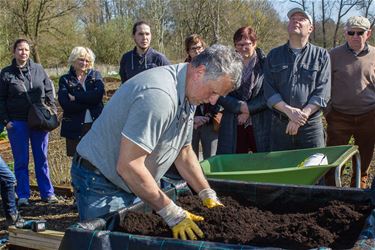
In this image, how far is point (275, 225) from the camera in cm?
255

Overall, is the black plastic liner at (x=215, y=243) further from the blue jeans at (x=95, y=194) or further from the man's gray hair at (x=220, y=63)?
the man's gray hair at (x=220, y=63)

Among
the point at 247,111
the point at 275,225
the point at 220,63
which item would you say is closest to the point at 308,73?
the point at 247,111

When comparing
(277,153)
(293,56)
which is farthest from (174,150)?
(293,56)

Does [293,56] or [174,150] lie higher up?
[293,56]

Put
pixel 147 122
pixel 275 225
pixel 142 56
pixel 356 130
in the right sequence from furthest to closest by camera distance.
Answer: pixel 142 56, pixel 356 130, pixel 275 225, pixel 147 122

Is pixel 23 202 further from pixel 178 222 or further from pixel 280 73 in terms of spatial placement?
pixel 178 222

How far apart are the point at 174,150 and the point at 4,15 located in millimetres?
22197

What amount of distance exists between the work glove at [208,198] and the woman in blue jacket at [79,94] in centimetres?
263

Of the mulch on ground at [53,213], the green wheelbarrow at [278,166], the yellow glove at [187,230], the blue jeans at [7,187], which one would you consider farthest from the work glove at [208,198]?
the blue jeans at [7,187]

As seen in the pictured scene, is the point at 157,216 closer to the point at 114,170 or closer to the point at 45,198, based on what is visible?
the point at 114,170

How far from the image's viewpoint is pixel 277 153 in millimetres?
3979

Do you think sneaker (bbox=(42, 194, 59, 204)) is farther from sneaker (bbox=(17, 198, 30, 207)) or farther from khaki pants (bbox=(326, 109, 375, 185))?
khaki pants (bbox=(326, 109, 375, 185))

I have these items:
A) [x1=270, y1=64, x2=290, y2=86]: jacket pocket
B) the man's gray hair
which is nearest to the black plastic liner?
the man's gray hair

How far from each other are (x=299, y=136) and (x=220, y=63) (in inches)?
85.4
